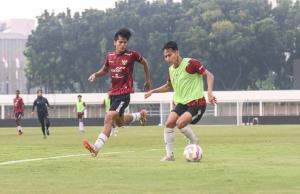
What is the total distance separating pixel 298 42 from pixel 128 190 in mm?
116575

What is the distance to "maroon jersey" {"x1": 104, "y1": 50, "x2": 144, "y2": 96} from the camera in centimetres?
1731

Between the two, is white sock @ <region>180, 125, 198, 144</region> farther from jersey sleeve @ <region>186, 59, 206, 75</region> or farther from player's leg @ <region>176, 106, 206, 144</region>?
jersey sleeve @ <region>186, 59, 206, 75</region>

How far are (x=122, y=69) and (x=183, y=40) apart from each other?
108 meters

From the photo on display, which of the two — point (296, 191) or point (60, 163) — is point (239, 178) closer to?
point (296, 191)

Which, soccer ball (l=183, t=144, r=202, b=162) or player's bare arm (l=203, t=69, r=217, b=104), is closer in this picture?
player's bare arm (l=203, t=69, r=217, b=104)

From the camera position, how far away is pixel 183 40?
125 meters

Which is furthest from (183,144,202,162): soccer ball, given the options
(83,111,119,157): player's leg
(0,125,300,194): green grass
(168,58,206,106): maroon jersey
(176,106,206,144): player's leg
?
(83,111,119,157): player's leg

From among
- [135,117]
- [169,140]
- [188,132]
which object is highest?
[135,117]

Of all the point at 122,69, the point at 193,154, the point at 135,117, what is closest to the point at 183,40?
the point at 135,117

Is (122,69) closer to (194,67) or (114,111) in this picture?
(114,111)

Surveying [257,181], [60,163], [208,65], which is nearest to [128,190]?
[257,181]

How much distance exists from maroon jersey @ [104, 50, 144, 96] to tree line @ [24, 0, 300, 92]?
103173mm

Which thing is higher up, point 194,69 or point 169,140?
point 194,69

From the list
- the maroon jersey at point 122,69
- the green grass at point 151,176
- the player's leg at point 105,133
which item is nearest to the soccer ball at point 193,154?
the green grass at point 151,176
